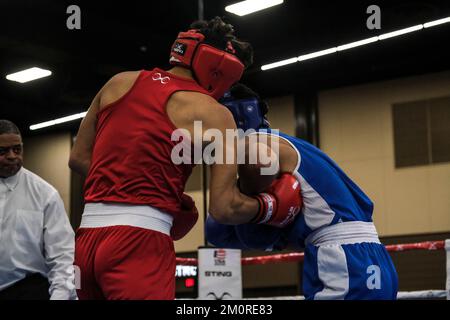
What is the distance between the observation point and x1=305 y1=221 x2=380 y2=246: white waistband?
93.0 inches

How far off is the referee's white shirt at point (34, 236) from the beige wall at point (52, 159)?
9.98 meters

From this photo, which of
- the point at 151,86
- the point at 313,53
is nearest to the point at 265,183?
the point at 151,86

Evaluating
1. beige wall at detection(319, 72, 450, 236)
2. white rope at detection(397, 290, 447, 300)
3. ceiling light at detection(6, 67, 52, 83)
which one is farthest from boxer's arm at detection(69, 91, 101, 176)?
ceiling light at detection(6, 67, 52, 83)

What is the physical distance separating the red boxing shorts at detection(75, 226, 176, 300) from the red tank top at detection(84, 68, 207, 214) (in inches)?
3.9

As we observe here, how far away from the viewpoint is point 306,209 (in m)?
2.38

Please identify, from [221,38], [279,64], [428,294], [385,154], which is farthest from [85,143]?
[385,154]

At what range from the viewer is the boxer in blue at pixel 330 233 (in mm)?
2316

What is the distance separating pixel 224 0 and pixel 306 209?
6167 mm

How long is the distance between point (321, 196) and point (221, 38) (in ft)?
2.14

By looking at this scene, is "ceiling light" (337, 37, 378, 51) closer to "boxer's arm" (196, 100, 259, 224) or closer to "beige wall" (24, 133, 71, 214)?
"beige wall" (24, 133, 71, 214)

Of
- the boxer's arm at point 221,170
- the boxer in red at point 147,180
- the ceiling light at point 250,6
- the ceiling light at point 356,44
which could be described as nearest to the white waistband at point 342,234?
the boxer in red at point 147,180

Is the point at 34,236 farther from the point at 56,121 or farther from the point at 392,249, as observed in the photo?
the point at 56,121

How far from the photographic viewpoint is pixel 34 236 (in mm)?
3162
